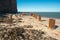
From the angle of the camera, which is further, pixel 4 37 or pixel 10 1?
pixel 10 1

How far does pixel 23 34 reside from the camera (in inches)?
355

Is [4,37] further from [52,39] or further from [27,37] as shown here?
[52,39]

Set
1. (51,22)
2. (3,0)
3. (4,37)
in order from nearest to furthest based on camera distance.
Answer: (4,37) < (51,22) < (3,0)

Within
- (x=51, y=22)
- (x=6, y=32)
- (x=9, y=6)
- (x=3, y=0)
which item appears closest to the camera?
(x=6, y=32)

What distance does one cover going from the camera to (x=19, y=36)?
8594mm

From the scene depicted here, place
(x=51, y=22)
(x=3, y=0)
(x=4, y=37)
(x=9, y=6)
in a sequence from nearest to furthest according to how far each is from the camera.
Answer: (x=4, y=37)
(x=51, y=22)
(x=3, y=0)
(x=9, y=6)

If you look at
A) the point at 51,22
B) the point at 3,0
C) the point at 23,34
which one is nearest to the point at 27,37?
the point at 23,34

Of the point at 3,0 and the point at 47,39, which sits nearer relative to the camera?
the point at 47,39

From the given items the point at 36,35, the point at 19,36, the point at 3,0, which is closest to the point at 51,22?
the point at 36,35

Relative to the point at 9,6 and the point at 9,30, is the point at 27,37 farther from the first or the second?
the point at 9,6

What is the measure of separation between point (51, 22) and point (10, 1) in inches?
2170

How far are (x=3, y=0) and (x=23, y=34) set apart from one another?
182 ft

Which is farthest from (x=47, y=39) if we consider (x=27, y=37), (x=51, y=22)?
(x=51, y=22)

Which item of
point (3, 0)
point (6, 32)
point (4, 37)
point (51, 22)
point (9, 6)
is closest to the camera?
point (4, 37)
